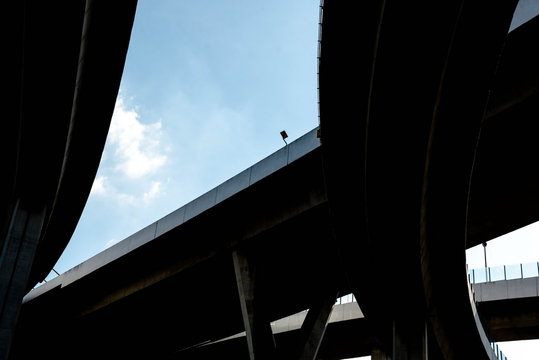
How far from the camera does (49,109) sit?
504 inches

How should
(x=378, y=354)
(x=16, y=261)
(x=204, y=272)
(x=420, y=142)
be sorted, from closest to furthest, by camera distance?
(x=420, y=142)
(x=16, y=261)
(x=204, y=272)
(x=378, y=354)

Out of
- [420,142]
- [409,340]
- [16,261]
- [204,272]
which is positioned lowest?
[409,340]

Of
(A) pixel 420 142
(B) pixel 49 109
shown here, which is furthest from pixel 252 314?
(A) pixel 420 142

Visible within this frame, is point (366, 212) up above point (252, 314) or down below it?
above

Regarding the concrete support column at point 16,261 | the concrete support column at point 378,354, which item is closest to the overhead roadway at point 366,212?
the concrete support column at point 16,261

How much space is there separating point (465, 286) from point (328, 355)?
1700 centimetres

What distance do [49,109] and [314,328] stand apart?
39.5ft

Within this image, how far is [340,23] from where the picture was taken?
9391mm

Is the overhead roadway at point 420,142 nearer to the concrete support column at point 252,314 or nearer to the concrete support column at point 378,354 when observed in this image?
the concrete support column at point 252,314

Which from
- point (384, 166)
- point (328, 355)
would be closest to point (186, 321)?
point (328, 355)

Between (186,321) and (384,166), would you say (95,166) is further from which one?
(186,321)

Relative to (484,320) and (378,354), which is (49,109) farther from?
(378,354)

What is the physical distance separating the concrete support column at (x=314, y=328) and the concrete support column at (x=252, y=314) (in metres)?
1.85

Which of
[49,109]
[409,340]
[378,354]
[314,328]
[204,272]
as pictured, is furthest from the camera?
[378,354]
